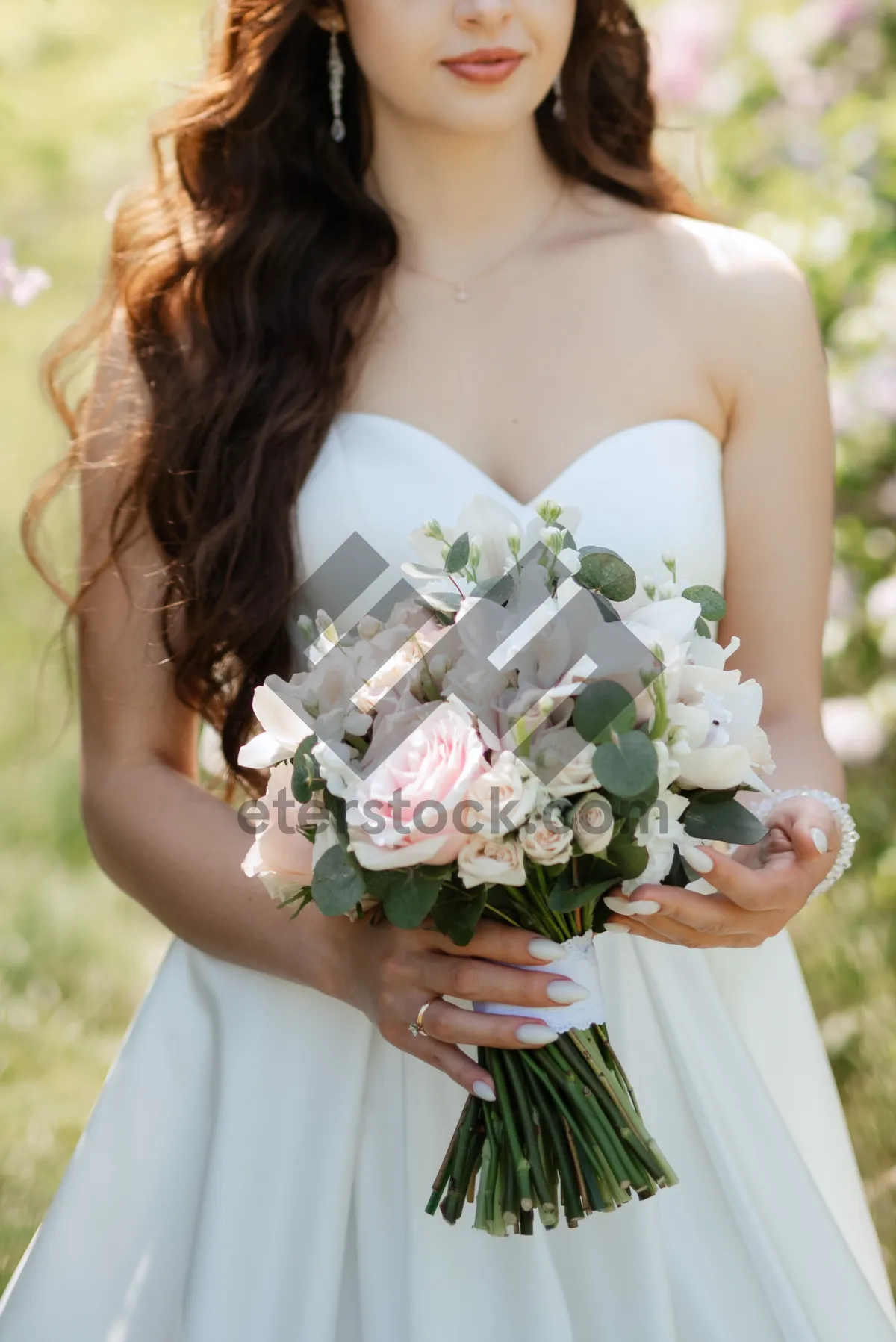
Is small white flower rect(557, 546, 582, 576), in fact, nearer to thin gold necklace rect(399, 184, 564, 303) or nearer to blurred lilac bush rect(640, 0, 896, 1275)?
thin gold necklace rect(399, 184, 564, 303)

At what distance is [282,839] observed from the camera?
1.71 metres

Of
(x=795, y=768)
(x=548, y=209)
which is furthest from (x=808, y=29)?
(x=795, y=768)

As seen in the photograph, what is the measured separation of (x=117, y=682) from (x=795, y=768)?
1059 mm

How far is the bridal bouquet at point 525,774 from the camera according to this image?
153 cm

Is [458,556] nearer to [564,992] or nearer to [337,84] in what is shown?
[564,992]

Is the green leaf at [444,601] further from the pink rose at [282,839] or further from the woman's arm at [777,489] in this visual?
the woman's arm at [777,489]

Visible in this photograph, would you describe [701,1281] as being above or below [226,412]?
below

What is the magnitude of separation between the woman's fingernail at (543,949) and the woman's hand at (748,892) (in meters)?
0.08

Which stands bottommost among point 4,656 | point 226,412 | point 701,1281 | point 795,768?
point 4,656

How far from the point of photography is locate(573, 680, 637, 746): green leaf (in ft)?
5.02

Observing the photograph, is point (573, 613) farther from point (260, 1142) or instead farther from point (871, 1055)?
point (871, 1055)

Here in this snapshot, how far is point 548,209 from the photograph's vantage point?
103 inches

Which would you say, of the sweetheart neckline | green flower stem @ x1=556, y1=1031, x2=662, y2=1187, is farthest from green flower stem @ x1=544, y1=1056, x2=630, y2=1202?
the sweetheart neckline

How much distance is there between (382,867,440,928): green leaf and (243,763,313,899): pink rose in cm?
12
